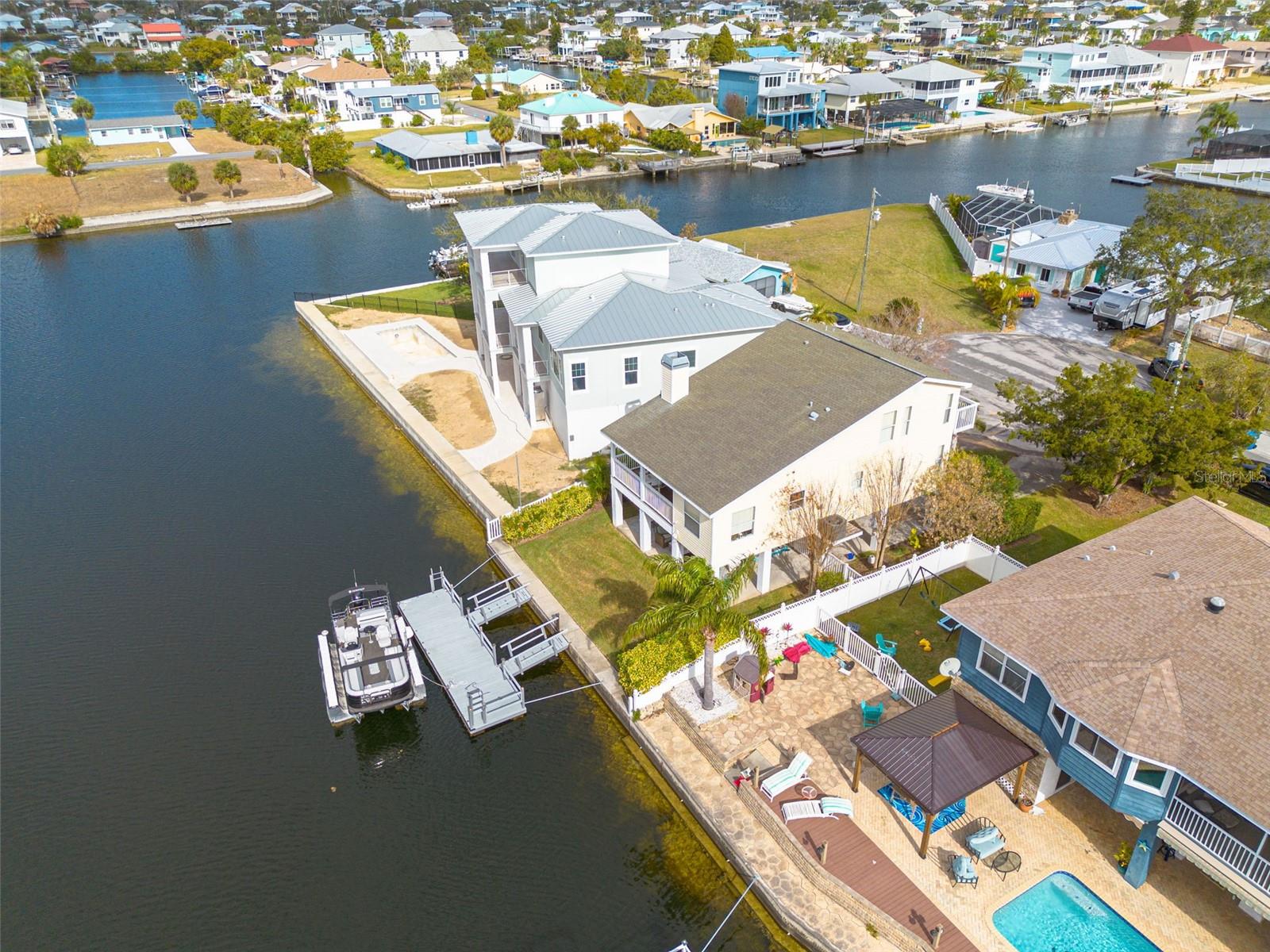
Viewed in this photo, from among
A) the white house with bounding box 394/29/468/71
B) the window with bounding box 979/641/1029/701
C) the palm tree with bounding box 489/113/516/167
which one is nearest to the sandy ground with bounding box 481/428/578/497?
the window with bounding box 979/641/1029/701

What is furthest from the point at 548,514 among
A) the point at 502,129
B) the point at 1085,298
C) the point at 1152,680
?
the point at 502,129

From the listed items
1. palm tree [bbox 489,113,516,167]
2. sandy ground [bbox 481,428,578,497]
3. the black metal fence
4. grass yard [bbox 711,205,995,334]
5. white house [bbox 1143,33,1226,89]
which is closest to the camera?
sandy ground [bbox 481,428,578,497]

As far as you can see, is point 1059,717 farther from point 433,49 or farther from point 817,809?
point 433,49

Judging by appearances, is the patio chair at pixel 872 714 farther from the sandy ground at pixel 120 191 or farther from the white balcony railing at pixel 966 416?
the sandy ground at pixel 120 191

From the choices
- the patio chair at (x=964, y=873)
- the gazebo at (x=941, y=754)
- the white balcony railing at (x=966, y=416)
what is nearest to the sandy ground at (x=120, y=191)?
the white balcony railing at (x=966, y=416)

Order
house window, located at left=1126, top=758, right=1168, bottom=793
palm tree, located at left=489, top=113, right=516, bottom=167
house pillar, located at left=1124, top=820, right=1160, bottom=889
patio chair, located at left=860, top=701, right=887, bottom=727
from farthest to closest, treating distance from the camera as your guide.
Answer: palm tree, located at left=489, top=113, right=516, bottom=167 < patio chair, located at left=860, top=701, right=887, bottom=727 < house pillar, located at left=1124, top=820, right=1160, bottom=889 < house window, located at left=1126, top=758, right=1168, bottom=793

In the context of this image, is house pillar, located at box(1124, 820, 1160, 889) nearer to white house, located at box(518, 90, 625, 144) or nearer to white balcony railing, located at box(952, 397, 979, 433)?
white balcony railing, located at box(952, 397, 979, 433)

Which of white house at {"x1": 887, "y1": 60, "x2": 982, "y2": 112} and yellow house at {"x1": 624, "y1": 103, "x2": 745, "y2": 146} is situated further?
white house at {"x1": 887, "y1": 60, "x2": 982, "y2": 112}
